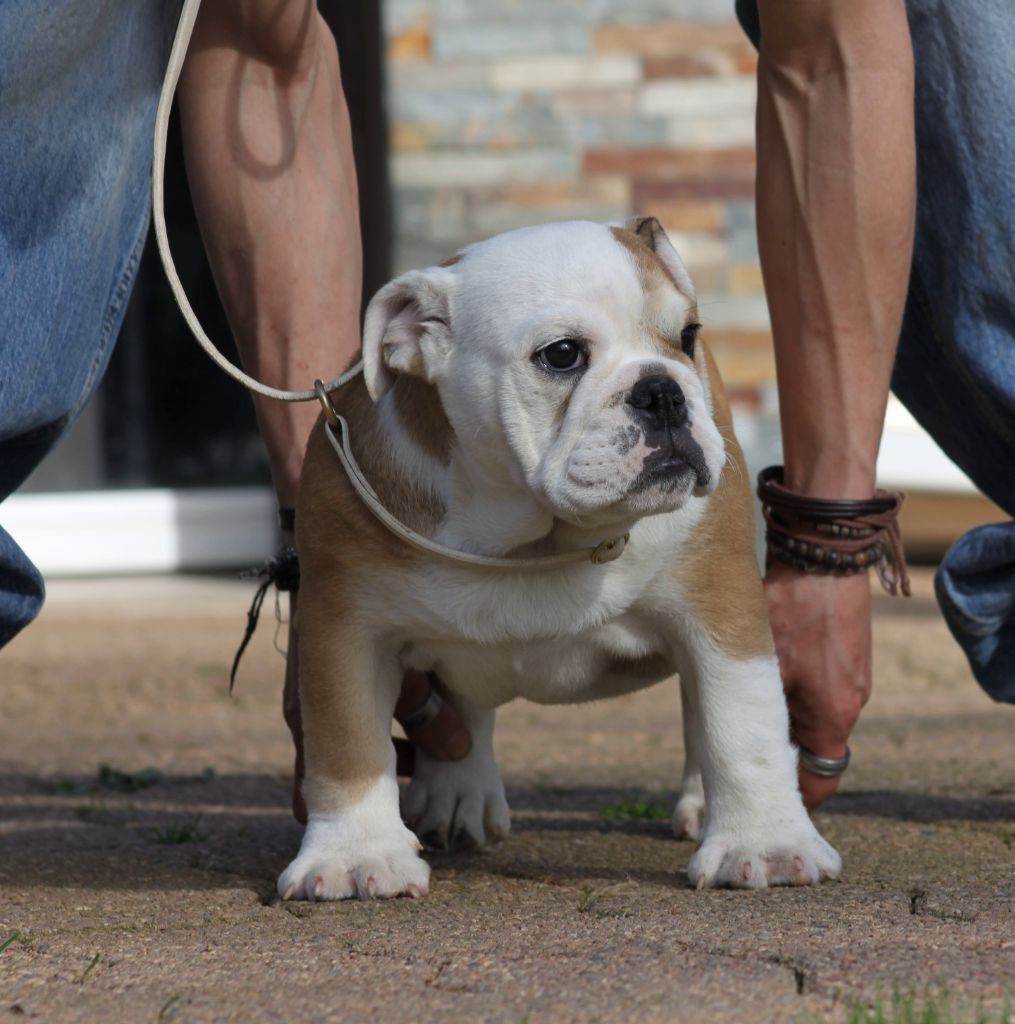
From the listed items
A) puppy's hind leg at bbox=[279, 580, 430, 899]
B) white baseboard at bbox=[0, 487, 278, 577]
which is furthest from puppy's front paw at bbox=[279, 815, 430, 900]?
white baseboard at bbox=[0, 487, 278, 577]

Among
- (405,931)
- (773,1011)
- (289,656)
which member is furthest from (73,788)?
(773,1011)

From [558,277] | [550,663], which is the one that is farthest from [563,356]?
[550,663]

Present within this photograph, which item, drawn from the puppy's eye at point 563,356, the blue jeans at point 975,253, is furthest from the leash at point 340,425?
the blue jeans at point 975,253

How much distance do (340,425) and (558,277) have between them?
1.38ft

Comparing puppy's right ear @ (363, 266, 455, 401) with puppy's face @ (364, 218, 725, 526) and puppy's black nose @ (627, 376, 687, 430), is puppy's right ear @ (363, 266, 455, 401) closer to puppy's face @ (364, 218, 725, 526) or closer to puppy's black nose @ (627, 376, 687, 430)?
puppy's face @ (364, 218, 725, 526)

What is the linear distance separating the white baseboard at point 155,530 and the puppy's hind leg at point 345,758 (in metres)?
5.57

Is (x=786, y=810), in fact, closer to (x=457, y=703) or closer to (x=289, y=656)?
(x=457, y=703)

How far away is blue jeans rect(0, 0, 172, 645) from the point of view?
263cm

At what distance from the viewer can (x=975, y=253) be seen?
2914 mm

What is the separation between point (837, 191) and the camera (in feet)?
9.29

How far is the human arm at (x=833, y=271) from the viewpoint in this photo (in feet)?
9.15

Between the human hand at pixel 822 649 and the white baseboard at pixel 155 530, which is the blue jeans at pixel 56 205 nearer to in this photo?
the human hand at pixel 822 649

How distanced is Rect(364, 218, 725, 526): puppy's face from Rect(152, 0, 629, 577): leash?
0.31 feet

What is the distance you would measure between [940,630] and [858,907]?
4243 millimetres
